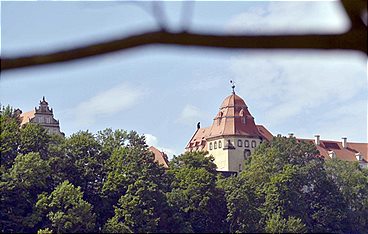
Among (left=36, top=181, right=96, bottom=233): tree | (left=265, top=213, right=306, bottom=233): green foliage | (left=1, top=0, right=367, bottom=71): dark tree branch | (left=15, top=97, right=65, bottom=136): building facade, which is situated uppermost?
(left=15, top=97, right=65, bottom=136): building facade

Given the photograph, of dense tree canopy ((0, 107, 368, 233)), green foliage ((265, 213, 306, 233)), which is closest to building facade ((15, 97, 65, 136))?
dense tree canopy ((0, 107, 368, 233))

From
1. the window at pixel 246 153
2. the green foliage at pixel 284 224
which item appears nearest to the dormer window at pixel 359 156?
the window at pixel 246 153

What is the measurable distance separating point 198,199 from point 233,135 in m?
43.9

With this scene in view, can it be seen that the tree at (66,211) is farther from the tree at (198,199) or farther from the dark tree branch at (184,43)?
the dark tree branch at (184,43)

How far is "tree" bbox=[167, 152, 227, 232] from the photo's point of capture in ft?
177

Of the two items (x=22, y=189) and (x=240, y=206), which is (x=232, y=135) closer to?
(x=240, y=206)

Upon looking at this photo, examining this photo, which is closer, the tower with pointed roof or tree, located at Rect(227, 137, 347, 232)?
tree, located at Rect(227, 137, 347, 232)

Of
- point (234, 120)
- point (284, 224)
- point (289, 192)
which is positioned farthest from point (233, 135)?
point (284, 224)

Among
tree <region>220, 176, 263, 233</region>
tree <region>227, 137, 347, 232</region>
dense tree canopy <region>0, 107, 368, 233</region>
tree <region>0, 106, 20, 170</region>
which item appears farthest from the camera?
tree <region>227, 137, 347, 232</region>

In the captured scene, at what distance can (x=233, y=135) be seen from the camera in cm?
9925

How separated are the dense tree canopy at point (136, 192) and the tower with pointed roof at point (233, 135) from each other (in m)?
26.2

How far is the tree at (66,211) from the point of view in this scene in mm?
46519

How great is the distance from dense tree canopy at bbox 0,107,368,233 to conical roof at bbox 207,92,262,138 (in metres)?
29.3

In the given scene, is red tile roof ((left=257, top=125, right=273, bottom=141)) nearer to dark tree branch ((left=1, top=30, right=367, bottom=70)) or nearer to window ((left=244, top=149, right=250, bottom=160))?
window ((left=244, top=149, right=250, bottom=160))
